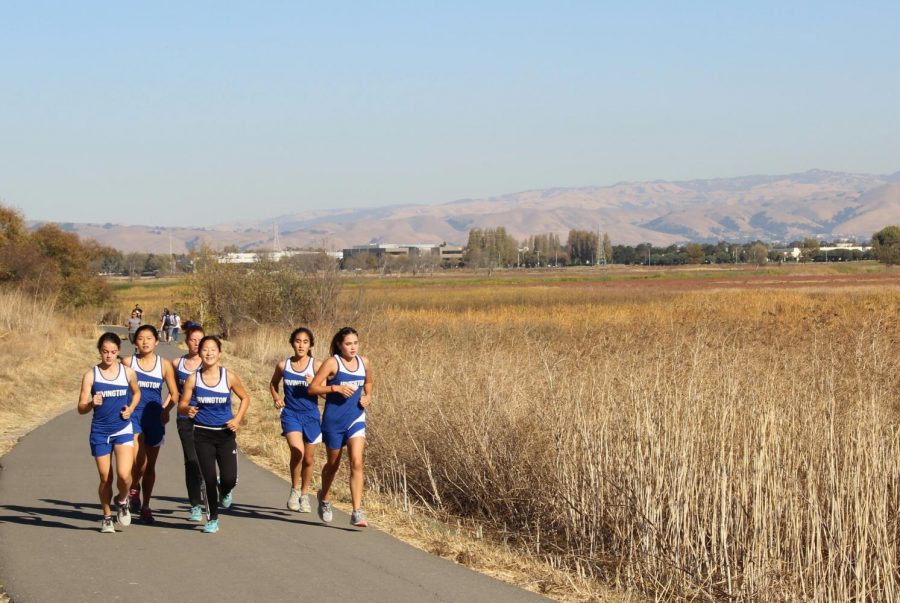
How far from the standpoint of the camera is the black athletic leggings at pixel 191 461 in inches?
416

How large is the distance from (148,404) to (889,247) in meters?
156

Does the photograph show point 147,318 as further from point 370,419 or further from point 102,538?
point 102,538

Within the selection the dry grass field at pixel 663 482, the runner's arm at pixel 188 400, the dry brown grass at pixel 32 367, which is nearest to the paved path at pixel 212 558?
the dry grass field at pixel 663 482

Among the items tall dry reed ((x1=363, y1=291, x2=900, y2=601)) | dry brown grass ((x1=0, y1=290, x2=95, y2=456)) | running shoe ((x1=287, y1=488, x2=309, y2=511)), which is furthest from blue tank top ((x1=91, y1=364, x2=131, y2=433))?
dry brown grass ((x1=0, y1=290, x2=95, y2=456))

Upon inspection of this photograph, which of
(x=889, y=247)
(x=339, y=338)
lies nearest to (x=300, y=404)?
(x=339, y=338)

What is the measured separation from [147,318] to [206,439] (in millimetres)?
54097

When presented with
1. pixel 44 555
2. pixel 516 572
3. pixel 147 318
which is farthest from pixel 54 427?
pixel 147 318

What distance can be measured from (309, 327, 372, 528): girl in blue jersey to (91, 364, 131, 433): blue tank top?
174 cm

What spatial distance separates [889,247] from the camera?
503 ft

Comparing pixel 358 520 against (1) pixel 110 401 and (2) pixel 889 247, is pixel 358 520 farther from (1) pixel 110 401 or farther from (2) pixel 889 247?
(2) pixel 889 247

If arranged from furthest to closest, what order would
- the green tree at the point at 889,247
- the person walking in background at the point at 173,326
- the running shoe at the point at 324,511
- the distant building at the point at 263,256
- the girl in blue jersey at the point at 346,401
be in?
1. the green tree at the point at 889,247
2. the distant building at the point at 263,256
3. the person walking in background at the point at 173,326
4. the running shoe at the point at 324,511
5. the girl in blue jersey at the point at 346,401

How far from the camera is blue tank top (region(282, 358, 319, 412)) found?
11.1 meters

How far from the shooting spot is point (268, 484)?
13.4 meters

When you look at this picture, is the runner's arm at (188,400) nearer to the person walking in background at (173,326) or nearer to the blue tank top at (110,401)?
the blue tank top at (110,401)
